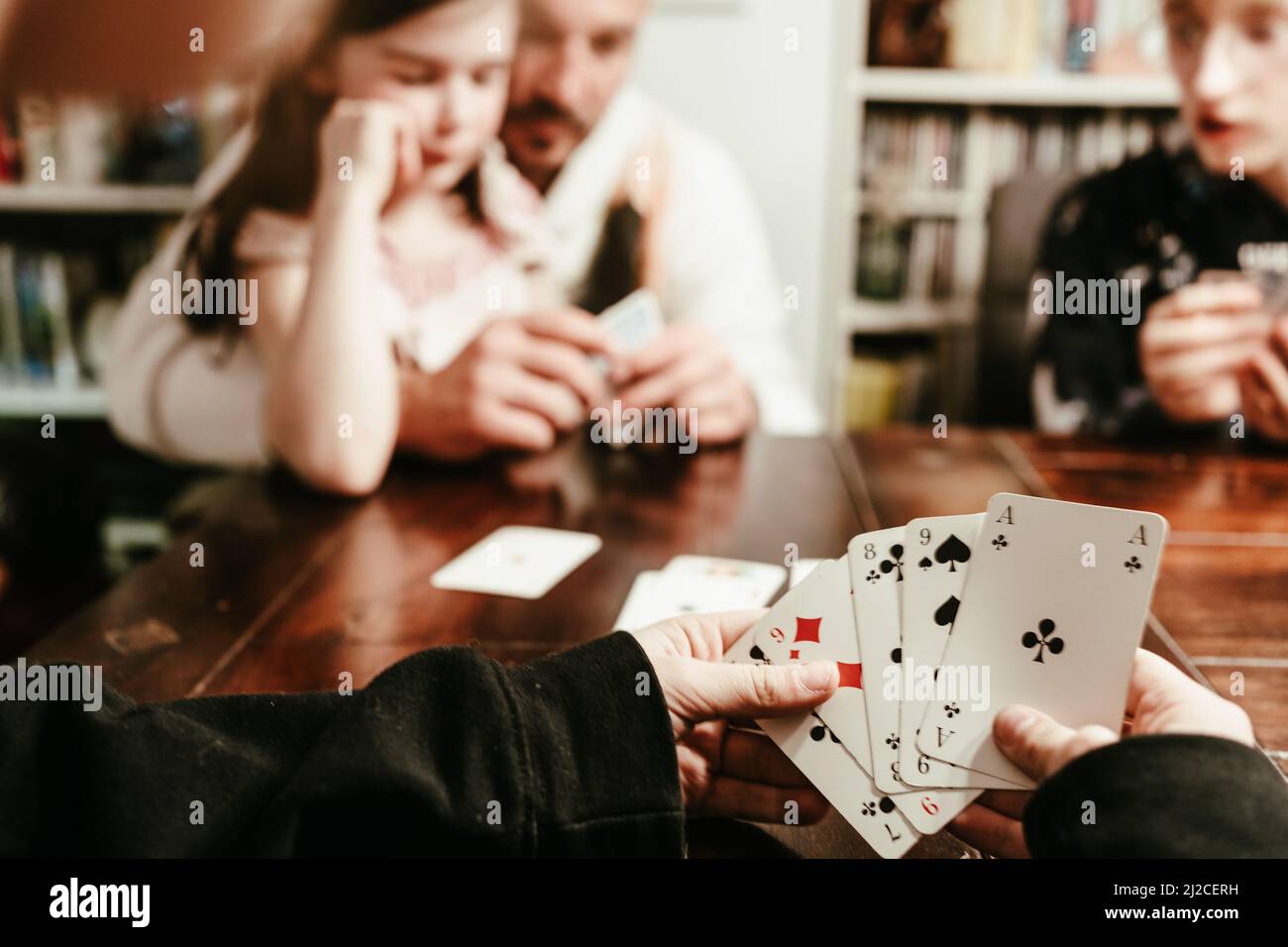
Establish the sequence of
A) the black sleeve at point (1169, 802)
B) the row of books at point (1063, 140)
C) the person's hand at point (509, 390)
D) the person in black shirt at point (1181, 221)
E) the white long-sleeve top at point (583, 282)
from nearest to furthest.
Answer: the black sleeve at point (1169, 802)
the person's hand at point (509, 390)
the white long-sleeve top at point (583, 282)
the person in black shirt at point (1181, 221)
the row of books at point (1063, 140)

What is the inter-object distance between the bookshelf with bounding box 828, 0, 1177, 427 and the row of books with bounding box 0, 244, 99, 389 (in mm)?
2004

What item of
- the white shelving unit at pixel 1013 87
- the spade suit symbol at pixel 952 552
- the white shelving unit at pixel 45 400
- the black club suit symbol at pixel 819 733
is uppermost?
the white shelving unit at pixel 1013 87

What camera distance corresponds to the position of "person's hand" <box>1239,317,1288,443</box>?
1661 mm

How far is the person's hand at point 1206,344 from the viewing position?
5.63 feet

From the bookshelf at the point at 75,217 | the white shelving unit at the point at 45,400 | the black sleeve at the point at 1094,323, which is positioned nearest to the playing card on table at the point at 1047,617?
the black sleeve at the point at 1094,323

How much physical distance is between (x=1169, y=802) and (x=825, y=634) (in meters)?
0.25

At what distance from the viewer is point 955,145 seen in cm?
287

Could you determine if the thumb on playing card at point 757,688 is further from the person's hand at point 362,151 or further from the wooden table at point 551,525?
the person's hand at point 362,151

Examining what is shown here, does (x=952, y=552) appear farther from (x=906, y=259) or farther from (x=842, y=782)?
(x=906, y=259)

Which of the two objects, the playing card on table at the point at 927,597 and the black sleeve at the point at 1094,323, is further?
the black sleeve at the point at 1094,323

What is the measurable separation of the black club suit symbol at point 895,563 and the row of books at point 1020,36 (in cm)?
233

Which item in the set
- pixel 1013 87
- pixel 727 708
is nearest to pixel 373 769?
pixel 727 708
